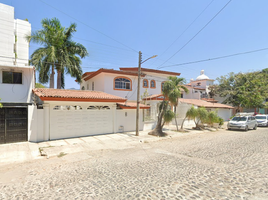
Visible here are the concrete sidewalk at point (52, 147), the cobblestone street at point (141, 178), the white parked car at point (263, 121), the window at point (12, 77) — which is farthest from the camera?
the white parked car at point (263, 121)

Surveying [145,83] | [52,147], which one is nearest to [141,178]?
[52,147]

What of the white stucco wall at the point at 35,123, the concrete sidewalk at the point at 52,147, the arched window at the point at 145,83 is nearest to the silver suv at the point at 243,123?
the concrete sidewalk at the point at 52,147

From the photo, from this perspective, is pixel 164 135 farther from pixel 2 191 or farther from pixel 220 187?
pixel 2 191

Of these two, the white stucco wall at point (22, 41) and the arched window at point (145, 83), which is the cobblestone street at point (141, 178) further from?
the arched window at point (145, 83)

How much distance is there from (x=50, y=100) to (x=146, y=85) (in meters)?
14.4

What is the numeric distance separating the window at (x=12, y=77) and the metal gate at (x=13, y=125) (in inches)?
74.7

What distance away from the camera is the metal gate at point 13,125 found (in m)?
9.39

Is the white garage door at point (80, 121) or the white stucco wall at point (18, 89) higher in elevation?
the white stucco wall at point (18, 89)

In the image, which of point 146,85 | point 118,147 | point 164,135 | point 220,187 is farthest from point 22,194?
point 146,85

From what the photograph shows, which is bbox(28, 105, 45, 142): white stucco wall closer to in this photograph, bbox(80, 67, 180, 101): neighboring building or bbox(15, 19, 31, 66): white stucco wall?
bbox(15, 19, 31, 66): white stucco wall

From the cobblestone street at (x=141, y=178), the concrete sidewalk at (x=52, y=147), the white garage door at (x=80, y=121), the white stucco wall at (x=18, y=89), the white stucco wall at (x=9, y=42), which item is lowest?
the concrete sidewalk at (x=52, y=147)

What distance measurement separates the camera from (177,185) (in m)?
4.37

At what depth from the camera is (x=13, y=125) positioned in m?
9.67

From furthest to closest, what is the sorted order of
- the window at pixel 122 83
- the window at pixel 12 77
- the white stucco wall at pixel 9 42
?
the window at pixel 122 83
the white stucco wall at pixel 9 42
the window at pixel 12 77
